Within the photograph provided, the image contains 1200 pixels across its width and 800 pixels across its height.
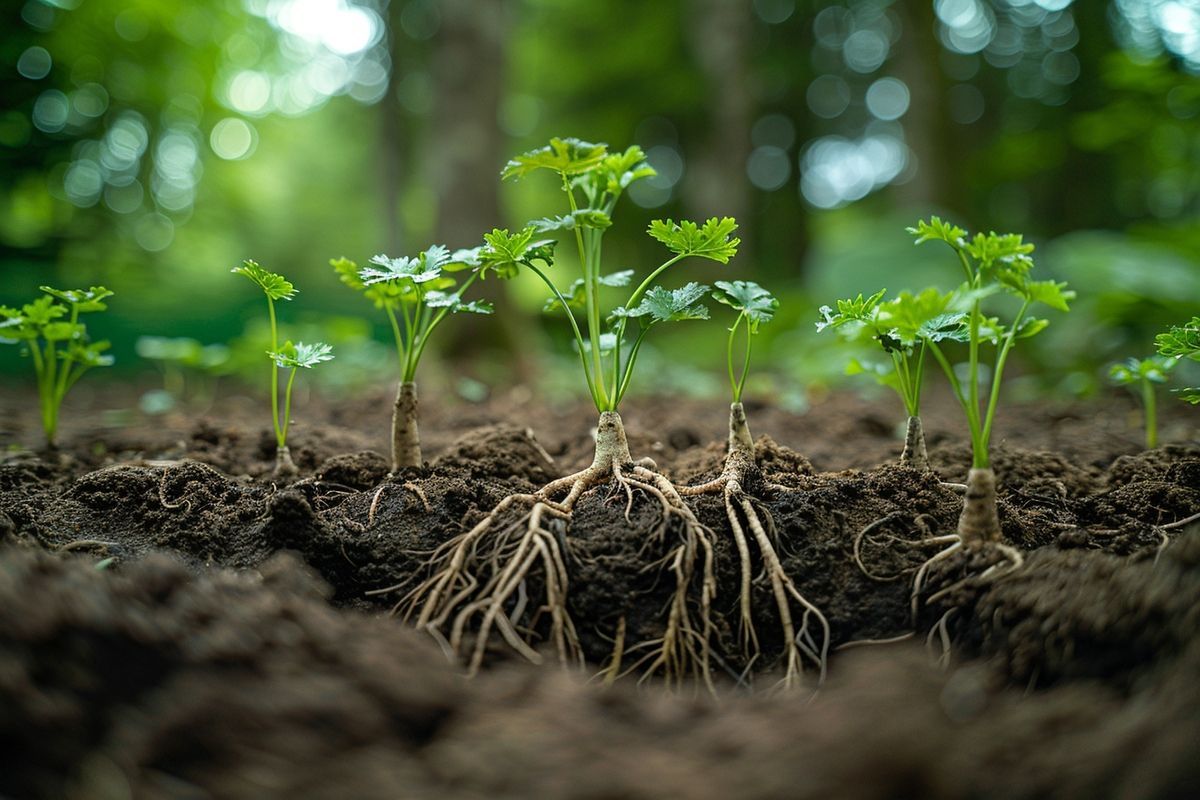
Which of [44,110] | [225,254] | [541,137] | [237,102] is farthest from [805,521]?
[225,254]

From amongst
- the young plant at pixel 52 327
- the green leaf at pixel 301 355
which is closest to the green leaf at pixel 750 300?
the green leaf at pixel 301 355

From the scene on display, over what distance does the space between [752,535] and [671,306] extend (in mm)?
563

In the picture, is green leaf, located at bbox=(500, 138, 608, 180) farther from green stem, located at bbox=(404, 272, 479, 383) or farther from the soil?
the soil

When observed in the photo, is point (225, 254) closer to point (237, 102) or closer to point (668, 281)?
point (237, 102)

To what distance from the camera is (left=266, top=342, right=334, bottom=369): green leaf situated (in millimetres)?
1842

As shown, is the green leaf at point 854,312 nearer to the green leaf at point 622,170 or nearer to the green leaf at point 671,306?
the green leaf at point 671,306

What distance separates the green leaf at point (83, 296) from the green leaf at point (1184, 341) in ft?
8.77

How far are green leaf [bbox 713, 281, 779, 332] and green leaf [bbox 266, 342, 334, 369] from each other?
3.34 feet

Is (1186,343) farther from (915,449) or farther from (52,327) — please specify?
(52,327)

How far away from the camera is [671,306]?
5.58 feet

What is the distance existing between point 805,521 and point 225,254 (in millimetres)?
24247

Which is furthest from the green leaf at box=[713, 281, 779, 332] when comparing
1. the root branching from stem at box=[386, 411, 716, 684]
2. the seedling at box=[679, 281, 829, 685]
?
the root branching from stem at box=[386, 411, 716, 684]

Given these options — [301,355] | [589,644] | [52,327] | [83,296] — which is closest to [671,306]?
[589,644]

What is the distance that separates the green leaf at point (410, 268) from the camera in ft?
5.55
